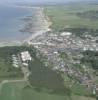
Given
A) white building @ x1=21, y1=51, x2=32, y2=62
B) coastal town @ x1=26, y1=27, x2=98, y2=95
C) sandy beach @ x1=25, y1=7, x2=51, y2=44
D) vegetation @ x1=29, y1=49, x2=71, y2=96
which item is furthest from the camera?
sandy beach @ x1=25, y1=7, x2=51, y2=44

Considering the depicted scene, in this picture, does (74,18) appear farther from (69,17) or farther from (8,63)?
(8,63)

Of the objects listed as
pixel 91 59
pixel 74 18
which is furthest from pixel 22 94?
pixel 74 18

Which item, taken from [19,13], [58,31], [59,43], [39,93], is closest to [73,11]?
[19,13]

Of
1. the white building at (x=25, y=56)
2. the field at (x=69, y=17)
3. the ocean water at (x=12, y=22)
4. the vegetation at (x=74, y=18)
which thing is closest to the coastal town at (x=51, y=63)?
the white building at (x=25, y=56)

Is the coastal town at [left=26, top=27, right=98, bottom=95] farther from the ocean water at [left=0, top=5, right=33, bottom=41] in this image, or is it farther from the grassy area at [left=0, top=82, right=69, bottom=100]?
the grassy area at [left=0, top=82, right=69, bottom=100]

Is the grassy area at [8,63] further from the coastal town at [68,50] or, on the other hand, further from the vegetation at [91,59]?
the vegetation at [91,59]

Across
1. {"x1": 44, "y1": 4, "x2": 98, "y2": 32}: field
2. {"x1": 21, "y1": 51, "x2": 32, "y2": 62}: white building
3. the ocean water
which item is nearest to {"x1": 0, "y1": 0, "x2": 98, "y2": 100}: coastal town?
{"x1": 21, "y1": 51, "x2": 32, "y2": 62}: white building
